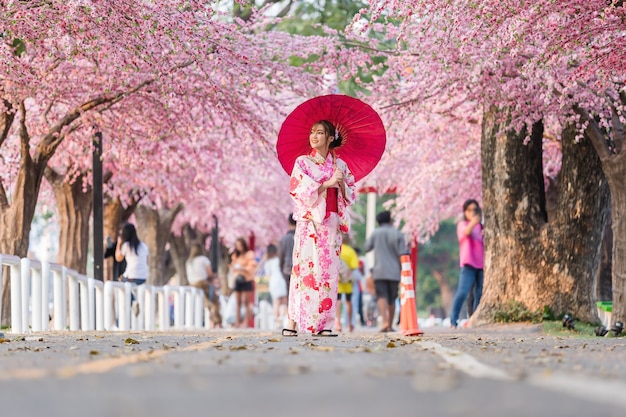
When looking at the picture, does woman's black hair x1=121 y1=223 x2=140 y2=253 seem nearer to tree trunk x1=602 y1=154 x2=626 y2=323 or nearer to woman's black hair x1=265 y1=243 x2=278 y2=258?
woman's black hair x1=265 y1=243 x2=278 y2=258

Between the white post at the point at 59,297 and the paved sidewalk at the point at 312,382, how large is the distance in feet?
26.6

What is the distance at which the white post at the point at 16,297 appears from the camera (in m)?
15.8

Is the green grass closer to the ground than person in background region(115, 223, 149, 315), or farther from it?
closer to the ground

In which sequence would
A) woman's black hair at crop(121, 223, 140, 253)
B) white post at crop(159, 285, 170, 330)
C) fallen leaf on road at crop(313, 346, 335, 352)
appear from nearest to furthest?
fallen leaf on road at crop(313, 346, 335, 352) → woman's black hair at crop(121, 223, 140, 253) → white post at crop(159, 285, 170, 330)

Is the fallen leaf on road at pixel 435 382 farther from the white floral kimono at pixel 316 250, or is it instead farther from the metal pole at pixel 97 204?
the metal pole at pixel 97 204

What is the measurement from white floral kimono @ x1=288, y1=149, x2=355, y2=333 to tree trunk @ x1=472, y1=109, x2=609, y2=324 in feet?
22.4

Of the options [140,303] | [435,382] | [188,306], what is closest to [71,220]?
[140,303]

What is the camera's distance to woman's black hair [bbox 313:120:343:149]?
530 inches

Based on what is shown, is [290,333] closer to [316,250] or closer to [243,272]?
[316,250]

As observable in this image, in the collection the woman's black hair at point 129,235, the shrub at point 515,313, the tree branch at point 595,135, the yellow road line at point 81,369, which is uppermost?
the tree branch at point 595,135

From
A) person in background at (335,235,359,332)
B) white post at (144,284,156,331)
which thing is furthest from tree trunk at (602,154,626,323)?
white post at (144,284,156,331)

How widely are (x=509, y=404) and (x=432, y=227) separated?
94.1 feet

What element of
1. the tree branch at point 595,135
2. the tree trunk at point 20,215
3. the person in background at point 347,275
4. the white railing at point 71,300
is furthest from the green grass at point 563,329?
the tree trunk at point 20,215

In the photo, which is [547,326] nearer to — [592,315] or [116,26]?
[592,315]
